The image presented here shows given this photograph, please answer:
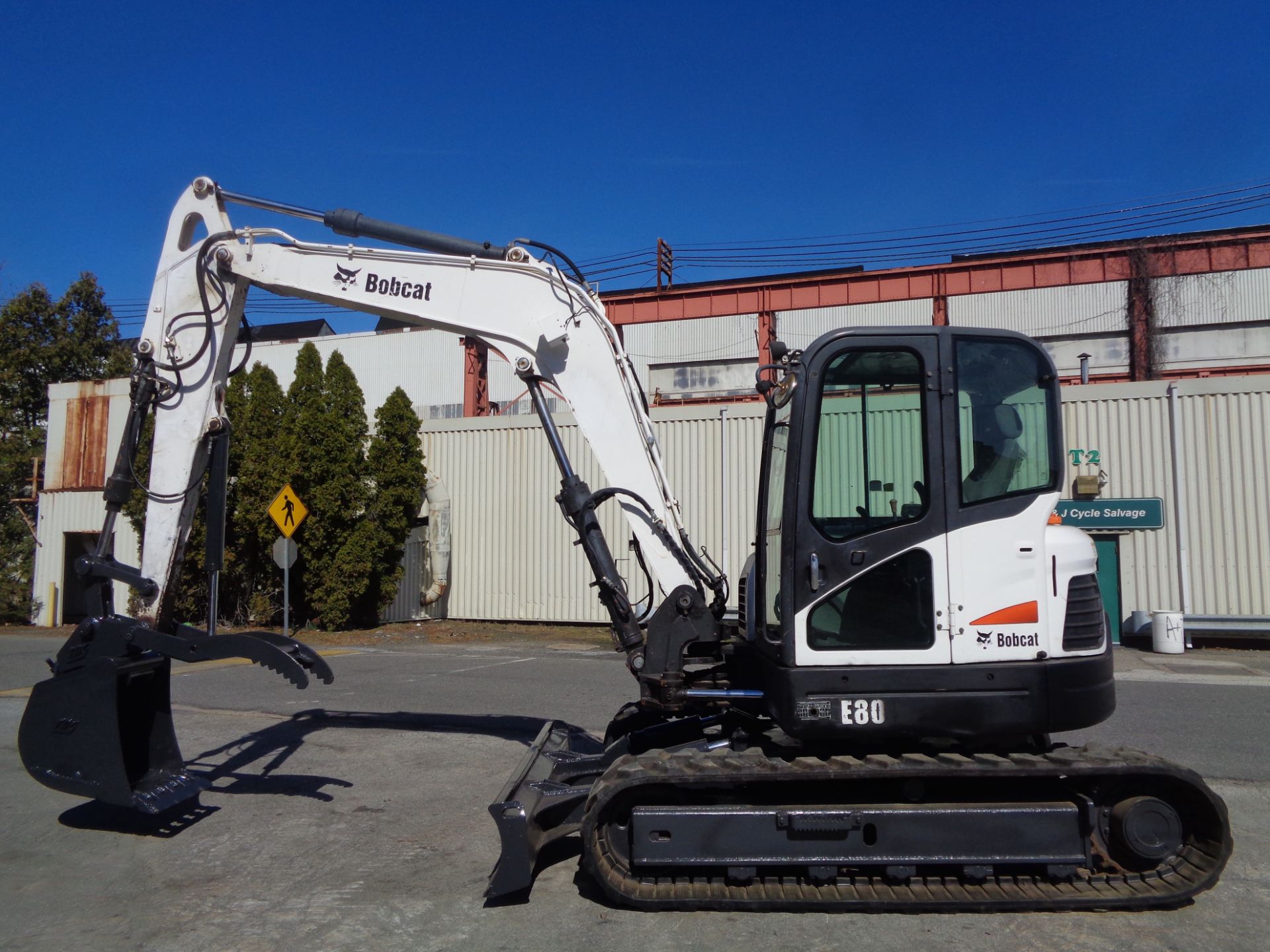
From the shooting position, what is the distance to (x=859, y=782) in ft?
15.1

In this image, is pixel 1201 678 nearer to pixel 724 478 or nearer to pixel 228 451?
pixel 724 478

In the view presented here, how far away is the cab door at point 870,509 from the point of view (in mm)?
4613

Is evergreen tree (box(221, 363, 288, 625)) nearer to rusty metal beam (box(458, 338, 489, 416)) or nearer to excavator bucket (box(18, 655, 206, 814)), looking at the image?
rusty metal beam (box(458, 338, 489, 416))

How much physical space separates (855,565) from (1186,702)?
8.16 m

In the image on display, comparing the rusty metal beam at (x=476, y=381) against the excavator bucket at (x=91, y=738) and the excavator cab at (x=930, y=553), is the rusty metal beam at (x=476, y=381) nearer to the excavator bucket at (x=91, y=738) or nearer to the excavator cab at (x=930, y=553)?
the excavator bucket at (x=91, y=738)

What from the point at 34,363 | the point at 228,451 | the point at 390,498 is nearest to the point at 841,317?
the point at 390,498

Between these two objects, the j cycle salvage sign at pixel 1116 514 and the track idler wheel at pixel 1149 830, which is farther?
the j cycle salvage sign at pixel 1116 514

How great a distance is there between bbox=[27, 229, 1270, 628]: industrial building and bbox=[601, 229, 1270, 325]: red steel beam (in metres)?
0.05

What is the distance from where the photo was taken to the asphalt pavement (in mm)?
4281

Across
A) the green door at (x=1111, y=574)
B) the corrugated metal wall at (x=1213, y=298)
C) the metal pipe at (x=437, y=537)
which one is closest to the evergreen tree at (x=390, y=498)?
the metal pipe at (x=437, y=537)

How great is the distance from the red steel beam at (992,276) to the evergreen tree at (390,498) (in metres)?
6.03

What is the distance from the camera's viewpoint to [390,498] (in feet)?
66.2

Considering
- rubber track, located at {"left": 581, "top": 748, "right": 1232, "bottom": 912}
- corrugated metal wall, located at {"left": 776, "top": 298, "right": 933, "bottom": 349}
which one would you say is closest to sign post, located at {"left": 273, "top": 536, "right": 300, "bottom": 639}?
rubber track, located at {"left": 581, "top": 748, "right": 1232, "bottom": 912}

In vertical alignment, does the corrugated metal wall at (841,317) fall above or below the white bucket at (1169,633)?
above
